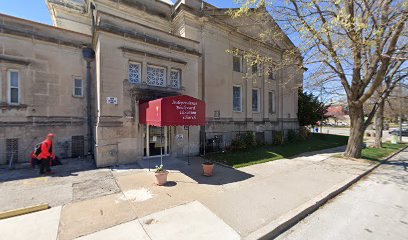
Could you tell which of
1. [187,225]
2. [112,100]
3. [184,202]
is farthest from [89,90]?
[187,225]

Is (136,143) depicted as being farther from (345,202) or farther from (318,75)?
(318,75)

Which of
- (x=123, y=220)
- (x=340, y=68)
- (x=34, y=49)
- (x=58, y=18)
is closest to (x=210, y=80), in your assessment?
(x=340, y=68)

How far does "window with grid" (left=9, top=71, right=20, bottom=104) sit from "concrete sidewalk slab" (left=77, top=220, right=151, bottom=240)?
9136 mm

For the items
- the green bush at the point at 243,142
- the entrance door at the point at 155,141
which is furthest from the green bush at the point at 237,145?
the entrance door at the point at 155,141

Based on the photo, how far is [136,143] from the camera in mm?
9570

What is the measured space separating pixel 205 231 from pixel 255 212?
1.51 meters

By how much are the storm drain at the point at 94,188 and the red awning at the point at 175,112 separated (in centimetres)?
261

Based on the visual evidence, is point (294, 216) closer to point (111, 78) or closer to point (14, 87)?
point (111, 78)

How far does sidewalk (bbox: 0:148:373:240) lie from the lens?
3.98 m

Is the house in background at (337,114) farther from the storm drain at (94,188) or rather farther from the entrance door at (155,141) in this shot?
the storm drain at (94,188)

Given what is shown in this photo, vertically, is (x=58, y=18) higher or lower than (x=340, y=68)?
higher

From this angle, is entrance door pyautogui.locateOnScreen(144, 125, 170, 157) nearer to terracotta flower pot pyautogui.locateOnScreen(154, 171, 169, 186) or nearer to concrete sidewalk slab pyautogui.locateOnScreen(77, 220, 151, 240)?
terracotta flower pot pyautogui.locateOnScreen(154, 171, 169, 186)

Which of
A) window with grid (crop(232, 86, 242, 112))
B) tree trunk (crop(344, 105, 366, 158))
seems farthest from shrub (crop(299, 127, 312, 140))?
window with grid (crop(232, 86, 242, 112))

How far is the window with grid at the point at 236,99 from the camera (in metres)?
15.6
